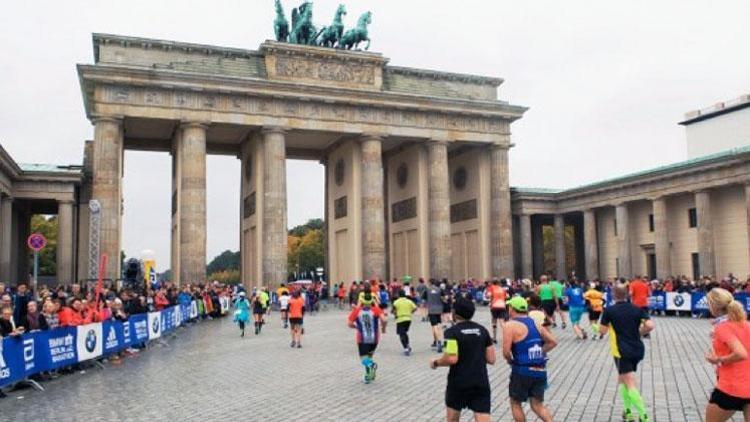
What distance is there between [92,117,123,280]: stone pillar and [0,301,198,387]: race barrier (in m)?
19.2

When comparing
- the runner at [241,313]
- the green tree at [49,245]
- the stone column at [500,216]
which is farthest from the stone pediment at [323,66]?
the green tree at [49,245]

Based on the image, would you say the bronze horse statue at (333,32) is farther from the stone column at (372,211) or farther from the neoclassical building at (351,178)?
the stone column at (372,211)

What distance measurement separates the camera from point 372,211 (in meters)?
47.5

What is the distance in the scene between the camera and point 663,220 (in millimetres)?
45406

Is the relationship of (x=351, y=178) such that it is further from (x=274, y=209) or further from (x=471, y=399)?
(x=471, y=399)

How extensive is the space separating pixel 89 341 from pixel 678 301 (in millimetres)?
23553

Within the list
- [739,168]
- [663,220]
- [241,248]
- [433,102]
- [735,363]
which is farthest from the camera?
[241,248]

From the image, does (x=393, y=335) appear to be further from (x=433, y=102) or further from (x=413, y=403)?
(x=433, y=102)

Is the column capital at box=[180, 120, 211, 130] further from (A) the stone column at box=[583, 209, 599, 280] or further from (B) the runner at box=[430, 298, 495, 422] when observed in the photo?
(B) the runner at box=[430, 298, 495, 422]

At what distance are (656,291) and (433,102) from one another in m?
22.3

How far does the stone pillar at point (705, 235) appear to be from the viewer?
41.2 metres

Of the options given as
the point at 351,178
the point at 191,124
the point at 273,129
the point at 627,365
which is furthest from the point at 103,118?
the point at 627,365

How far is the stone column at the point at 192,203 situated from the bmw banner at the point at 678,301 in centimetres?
2558

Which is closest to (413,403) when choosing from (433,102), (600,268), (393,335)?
(393,335)
